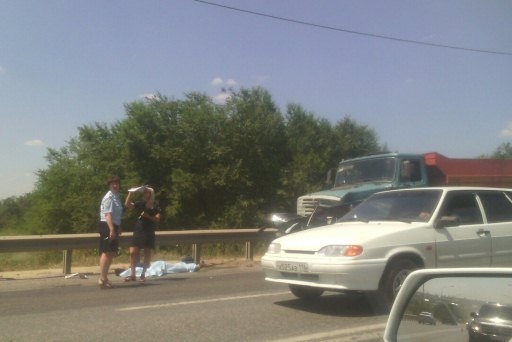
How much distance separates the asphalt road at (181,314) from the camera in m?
6.02

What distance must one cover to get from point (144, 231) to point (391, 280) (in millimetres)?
5288

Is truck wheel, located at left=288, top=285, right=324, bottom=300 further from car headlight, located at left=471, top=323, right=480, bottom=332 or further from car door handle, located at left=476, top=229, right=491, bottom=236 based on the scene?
car headlight, located at left=471, top=323, right=480, bottom=332

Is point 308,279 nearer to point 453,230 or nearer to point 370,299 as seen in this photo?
point 370,299

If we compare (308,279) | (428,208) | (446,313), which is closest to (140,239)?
(308,279)

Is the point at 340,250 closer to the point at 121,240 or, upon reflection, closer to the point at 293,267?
the point at 293,267

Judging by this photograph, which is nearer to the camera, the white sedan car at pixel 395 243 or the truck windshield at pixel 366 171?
the white sedan car at pixel 395 243

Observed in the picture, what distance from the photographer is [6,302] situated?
8352 millimetres

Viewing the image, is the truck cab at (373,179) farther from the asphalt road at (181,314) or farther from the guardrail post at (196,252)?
the asphalt road at (181,314)

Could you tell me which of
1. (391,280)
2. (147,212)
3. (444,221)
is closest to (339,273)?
(391,280)

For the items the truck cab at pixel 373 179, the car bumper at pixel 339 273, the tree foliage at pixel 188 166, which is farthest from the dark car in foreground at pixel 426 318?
the tree foliage at pixel 188 166

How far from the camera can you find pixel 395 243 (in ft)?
22.6

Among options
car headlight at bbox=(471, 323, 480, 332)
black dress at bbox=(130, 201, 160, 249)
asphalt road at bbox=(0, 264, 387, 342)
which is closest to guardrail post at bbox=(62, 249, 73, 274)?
asphalt road at bbox=(0, 264, 387, 342)

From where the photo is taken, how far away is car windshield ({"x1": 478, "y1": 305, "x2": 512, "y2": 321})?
2.52 m

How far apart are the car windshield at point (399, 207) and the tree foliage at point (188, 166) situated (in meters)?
18.3
